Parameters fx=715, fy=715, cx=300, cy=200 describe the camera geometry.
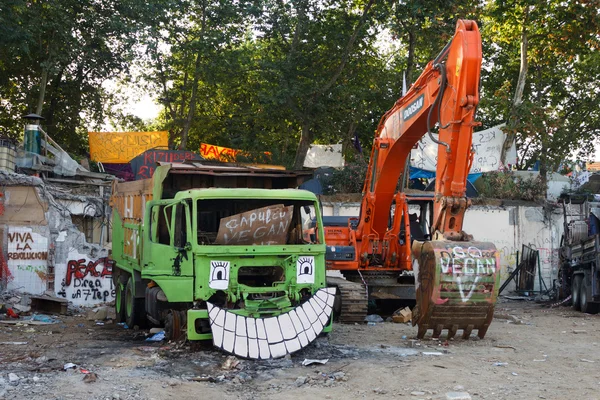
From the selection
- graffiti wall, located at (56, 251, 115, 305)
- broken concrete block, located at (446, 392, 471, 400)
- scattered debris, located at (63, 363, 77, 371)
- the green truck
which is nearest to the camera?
broken concrete block, located at (446, 392, 471, 400)

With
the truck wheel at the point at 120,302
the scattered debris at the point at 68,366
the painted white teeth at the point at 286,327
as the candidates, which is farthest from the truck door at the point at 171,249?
the truck wheel at the point at 120,302

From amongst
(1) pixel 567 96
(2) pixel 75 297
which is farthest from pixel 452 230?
(1) pixel 567 96

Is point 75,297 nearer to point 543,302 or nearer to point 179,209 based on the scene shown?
point 179,209

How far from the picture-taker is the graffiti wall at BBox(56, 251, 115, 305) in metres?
16.2

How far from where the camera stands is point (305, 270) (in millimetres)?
9578

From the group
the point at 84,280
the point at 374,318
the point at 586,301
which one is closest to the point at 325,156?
the point at 586,301

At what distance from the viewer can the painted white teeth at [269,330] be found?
8859 millimetres

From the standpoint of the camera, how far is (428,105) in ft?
35.2

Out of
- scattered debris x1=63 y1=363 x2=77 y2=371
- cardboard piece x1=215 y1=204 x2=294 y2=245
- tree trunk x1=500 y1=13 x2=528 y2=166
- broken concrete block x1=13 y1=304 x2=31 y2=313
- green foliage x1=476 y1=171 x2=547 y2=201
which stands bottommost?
broken concrete block x1=13 y1=304 x2=31 y2=313

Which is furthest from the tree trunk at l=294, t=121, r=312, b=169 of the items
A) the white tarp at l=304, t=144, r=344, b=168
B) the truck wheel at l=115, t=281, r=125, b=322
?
the truck wheel at l=115, t=281, r=125, b=322

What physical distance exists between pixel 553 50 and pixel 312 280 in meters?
20.8

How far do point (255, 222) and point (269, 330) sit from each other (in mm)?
1622

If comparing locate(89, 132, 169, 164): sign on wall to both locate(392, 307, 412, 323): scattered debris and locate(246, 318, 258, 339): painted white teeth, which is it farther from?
locate(246, 318, 258, 339): painted white teeth

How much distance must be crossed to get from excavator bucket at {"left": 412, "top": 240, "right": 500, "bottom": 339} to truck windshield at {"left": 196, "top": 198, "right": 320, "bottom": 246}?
5.32 feet
